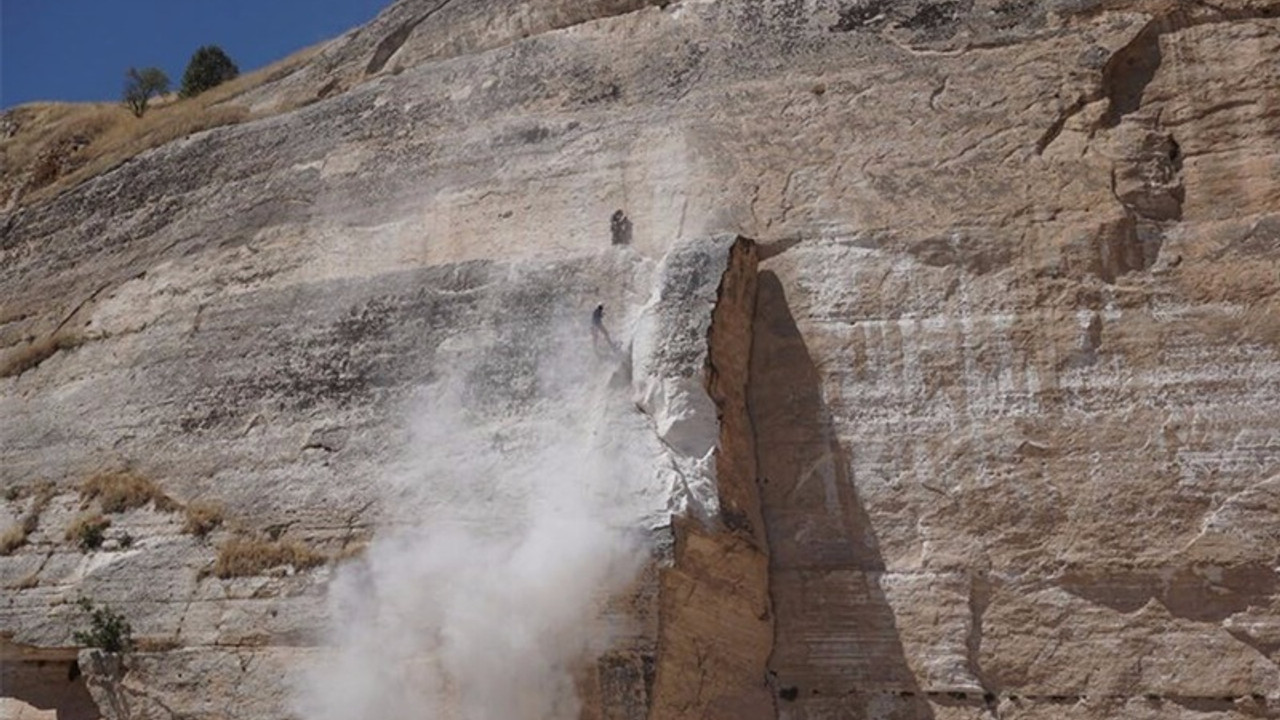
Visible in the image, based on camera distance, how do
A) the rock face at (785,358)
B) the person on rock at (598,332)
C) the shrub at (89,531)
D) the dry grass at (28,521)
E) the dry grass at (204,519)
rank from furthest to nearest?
1. the dry grass at (28,521)
2. the shrub at (89,531)
3. the dry grass at (204,519)
4. the person on rock at (598,332)
5. the rock face at (785,358)

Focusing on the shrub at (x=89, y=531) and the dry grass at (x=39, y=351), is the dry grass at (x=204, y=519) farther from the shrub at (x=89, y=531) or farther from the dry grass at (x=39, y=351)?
the dry grass at (x=39, y=351)

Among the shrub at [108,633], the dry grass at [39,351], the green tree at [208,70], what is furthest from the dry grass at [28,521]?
the green tree at [208,70]

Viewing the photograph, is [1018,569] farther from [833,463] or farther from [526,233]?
[526,233]

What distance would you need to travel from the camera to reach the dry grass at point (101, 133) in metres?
14.5

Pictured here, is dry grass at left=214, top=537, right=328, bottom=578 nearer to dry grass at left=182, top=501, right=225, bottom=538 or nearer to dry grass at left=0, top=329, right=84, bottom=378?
dry grass at left=182, top=501, right=225, bottom=538

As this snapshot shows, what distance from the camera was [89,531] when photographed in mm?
11344

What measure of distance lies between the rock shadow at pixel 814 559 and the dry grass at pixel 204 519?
3.95 meters

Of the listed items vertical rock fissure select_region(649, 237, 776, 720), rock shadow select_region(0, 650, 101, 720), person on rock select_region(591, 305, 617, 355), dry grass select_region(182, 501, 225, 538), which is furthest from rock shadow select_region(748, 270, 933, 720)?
rock shadow select_region(0, 650, 101, 720)

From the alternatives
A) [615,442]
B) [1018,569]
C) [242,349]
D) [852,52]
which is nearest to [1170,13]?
[852,52]

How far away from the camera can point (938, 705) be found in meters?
8.92

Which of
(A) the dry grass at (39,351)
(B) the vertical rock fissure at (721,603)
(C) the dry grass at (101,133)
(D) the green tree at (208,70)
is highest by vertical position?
(D) the green tree at (208,70)

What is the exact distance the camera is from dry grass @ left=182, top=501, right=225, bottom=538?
10.9 meters

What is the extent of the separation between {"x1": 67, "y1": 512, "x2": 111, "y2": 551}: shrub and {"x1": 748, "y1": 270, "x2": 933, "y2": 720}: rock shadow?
Answer: 5.00 meters

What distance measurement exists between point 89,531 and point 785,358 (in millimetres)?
5346
